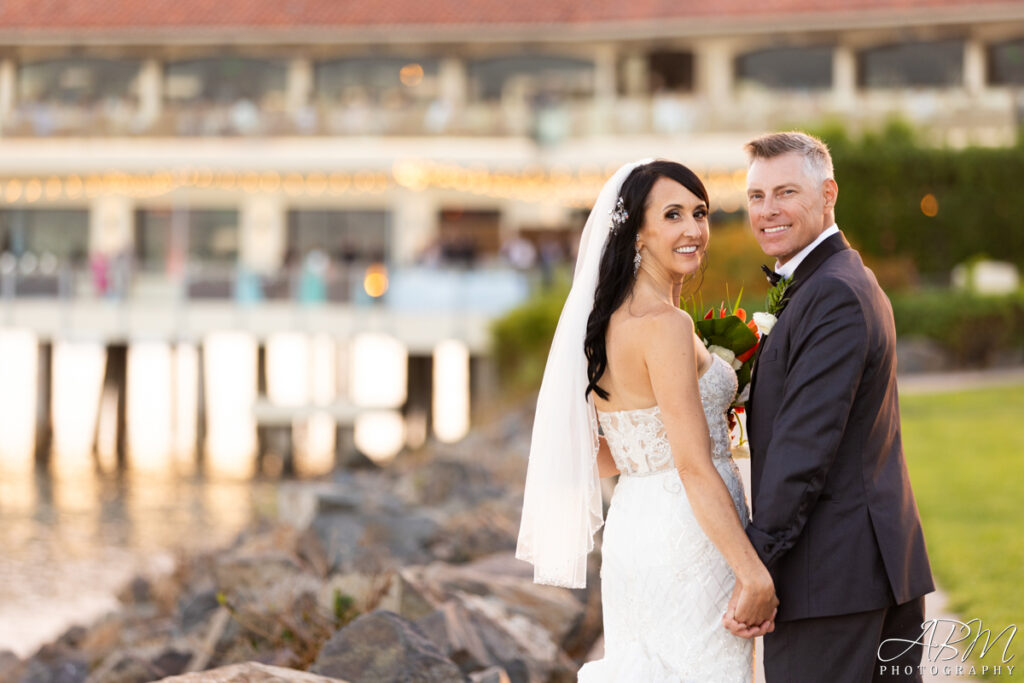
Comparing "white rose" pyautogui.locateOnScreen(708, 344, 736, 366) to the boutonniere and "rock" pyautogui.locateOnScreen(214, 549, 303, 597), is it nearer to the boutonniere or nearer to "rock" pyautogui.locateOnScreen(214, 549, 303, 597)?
the boutonniere

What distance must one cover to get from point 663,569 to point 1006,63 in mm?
34918

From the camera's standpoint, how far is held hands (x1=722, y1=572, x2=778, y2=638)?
3670 mm

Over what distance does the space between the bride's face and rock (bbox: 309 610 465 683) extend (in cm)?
222

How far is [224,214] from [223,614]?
33645 millimetres

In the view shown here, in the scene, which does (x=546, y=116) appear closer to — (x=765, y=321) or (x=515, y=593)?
(x=515, y=593)

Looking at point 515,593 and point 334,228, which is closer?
point 515,593

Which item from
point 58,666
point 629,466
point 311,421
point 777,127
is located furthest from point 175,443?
point 629,466

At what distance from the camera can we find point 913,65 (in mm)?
35781

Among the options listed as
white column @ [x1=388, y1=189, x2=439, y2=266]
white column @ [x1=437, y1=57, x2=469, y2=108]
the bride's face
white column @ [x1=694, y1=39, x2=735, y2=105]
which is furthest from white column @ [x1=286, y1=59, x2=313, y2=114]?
the bride's face

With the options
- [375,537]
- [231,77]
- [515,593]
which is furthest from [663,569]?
[231,77]

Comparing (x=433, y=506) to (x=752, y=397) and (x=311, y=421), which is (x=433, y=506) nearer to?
(x=752, y=397)

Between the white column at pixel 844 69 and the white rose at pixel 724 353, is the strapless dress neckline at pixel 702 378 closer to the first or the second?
the white rose at pixel 724 353

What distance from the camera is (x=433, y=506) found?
12.9m

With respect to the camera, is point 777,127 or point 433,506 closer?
point 433,506
